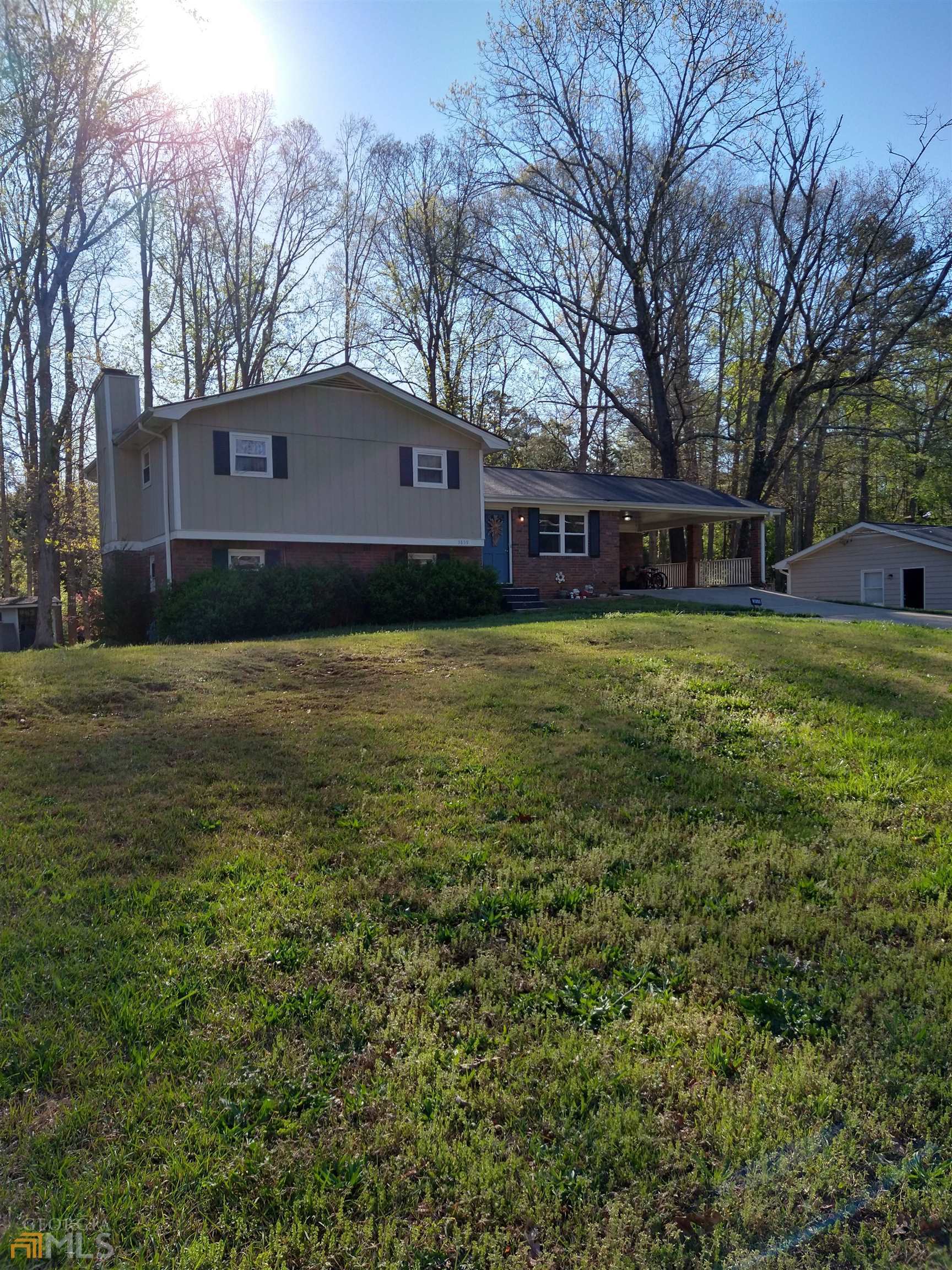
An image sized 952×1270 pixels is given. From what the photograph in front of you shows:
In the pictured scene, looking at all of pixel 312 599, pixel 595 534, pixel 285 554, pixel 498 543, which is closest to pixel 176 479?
pixel 285 554

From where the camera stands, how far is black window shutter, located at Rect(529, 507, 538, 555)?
73.3ft

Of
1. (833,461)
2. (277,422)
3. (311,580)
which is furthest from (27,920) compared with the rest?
(833,461)

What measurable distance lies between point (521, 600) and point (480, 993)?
55.8 ft

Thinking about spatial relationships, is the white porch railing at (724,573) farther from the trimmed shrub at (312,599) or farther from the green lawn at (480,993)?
the green lawn at (480,993)

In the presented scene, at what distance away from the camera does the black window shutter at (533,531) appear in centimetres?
2234

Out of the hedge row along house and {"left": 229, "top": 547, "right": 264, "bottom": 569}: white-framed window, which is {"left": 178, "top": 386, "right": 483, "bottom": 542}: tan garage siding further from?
{"left": 229, "top": 547, "right": 264, "bottom": 569}: white-framed window

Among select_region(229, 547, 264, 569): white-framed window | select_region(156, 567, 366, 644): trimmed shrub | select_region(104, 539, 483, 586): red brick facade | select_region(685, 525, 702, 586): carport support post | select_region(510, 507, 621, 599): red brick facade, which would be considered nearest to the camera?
select_region(156, 567, 366, 644): trimmed shrub

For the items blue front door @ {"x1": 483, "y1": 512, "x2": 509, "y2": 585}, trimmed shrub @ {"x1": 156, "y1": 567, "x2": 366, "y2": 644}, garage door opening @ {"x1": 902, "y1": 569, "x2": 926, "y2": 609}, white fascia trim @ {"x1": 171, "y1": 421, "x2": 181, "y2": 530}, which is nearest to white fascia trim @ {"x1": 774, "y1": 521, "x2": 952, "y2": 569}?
garage door opening @ {"x1": 902, "y1": 569, "x2": 926, "y2": 609}

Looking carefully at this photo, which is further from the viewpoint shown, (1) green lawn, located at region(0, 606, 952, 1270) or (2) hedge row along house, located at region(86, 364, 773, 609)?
(2) hedge row along house, located at region(86, 364, 773, 609)

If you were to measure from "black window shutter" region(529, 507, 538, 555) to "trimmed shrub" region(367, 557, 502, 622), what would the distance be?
4312 mm

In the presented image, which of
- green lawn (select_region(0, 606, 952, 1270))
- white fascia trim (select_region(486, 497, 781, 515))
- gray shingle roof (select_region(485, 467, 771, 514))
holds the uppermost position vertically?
gray shingle roof (select_region(485, 467, 771, 514))

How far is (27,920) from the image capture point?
387 centimetres

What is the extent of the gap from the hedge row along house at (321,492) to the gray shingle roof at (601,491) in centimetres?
12

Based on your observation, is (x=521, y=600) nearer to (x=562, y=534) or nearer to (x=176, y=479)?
(x=562, y=534)
